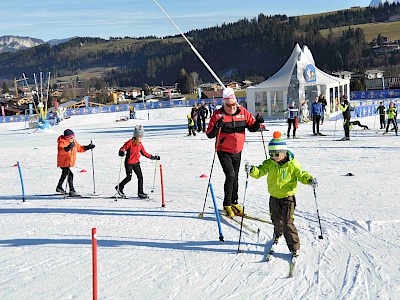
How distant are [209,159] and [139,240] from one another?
813cm

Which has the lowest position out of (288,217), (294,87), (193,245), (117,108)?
(193,245)

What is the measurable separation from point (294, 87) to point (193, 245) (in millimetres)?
22093

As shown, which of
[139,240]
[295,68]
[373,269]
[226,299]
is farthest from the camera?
[295,68]

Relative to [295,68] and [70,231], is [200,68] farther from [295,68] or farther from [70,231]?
[70,231]

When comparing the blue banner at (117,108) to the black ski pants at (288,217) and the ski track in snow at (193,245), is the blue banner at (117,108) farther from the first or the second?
the black ski pants at (288,217)

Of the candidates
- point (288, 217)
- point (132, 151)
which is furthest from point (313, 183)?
point (132, 151)

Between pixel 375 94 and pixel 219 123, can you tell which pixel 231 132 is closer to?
→ pixel 219 123

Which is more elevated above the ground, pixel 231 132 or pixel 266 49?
pixel 266 49

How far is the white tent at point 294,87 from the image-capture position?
27016mm

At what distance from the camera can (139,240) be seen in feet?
20.6

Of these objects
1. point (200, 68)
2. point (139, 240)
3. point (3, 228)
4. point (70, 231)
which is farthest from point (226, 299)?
point (200, 68)

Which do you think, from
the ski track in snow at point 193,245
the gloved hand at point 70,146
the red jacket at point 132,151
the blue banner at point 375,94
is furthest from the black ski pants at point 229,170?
the blue banner at point 375,94

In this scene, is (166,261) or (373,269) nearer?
(373,269)

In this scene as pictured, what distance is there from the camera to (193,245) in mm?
5977
